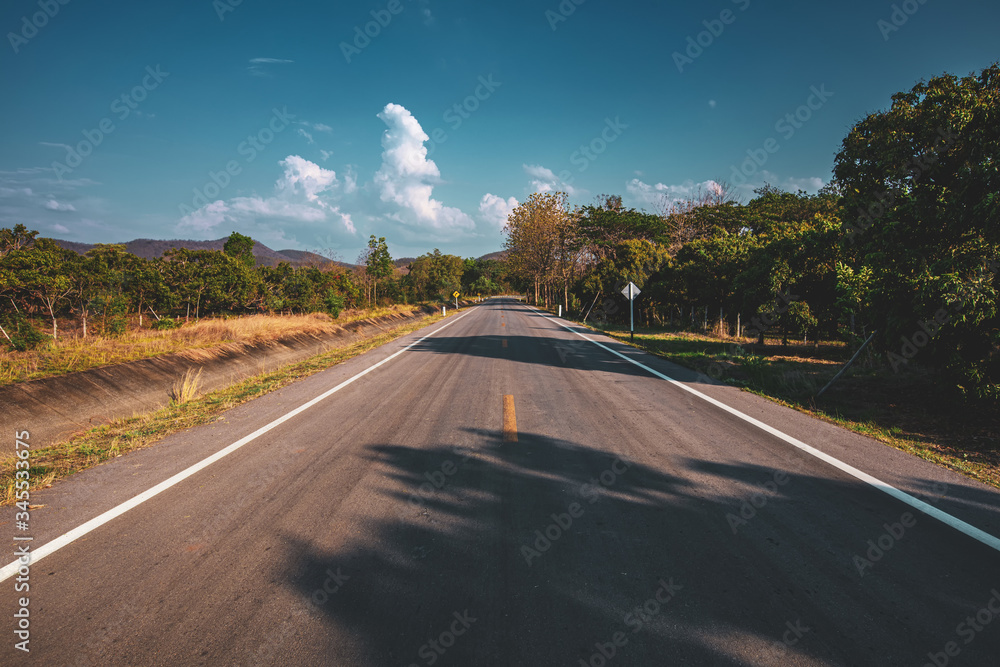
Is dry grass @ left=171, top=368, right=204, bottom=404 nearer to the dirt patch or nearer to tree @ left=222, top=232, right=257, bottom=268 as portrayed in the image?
the dirt patch

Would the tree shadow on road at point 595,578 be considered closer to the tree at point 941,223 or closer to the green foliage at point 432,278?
the tree at point 941,223

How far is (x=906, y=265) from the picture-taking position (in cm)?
629

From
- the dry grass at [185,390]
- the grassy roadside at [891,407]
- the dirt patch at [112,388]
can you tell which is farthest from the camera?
the dry grass at [185,390]

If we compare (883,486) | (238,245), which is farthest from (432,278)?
(883,486)

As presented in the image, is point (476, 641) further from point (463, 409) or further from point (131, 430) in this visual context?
point (131, 430)

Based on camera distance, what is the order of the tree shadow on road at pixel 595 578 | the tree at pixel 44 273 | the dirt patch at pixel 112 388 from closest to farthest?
the tree shadow on road at pixel 595 578
the dirt patch at pixel 112 388
the tree at pixel 44 273

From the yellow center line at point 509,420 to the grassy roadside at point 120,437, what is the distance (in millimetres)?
4417

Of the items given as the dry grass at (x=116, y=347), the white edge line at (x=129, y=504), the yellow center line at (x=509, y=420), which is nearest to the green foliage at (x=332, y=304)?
the dry grass at (x=116, y=347)

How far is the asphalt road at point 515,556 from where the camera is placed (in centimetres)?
207


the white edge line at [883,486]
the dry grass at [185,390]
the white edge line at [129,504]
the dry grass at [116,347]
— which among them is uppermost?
the dry grass at [116,347]

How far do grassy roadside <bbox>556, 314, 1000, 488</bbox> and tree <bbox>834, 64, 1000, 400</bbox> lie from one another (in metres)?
0.57

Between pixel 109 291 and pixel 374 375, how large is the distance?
545 inches

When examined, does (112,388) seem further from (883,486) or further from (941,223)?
(941,223)

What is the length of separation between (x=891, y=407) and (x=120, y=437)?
37.3 feet
